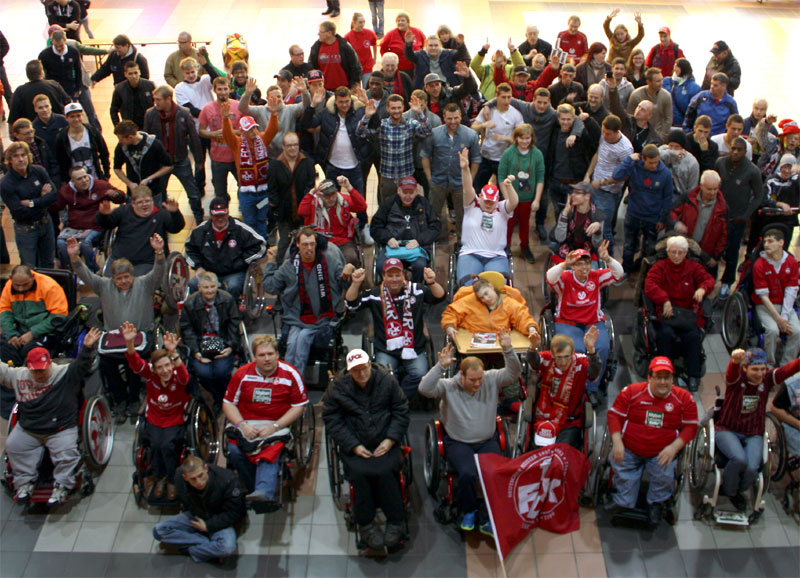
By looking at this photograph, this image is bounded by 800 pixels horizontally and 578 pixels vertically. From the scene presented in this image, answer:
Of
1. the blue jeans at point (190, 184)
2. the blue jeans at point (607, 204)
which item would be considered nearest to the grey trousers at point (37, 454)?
the blue jeans at point (190, 184)

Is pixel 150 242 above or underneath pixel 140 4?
underneath

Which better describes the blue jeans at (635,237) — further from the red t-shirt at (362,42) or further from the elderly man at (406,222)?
the red t-shirt at (362,42)

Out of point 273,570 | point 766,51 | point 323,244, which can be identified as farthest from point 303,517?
point 766,51

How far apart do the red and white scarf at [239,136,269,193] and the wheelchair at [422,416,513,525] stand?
3.84m

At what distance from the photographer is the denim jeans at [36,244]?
895 centimetres

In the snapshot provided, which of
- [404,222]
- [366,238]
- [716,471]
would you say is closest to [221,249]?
[404,222]

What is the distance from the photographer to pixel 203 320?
745cm

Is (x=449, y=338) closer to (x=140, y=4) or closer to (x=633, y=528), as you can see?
(x=633, y=528)

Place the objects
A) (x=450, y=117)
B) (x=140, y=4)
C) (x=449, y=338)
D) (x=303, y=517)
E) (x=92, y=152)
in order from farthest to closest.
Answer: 1. (x=140, y=4)
2. (x=92, y=152)
3. (x=450, y=117)
4. (x=449, y=338)
5. (x=303, y=517)

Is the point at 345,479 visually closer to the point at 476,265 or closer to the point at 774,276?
the point at 476,265

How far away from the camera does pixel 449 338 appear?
7301mm

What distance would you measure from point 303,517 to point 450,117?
14.4ft

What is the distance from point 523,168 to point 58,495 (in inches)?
212

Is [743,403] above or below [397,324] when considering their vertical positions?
below
